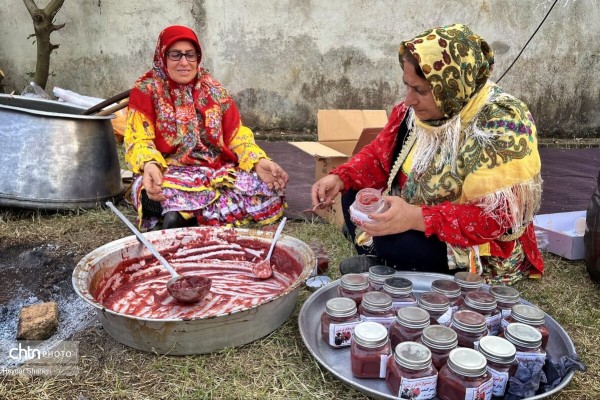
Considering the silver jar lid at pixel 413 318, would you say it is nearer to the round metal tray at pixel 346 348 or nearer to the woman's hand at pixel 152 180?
the round metal tray at pixel 346 348

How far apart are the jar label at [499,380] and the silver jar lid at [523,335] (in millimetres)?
118

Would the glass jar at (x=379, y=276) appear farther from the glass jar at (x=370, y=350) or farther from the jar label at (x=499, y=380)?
the jar label at (x=499, y=380)

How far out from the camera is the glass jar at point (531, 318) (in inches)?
61.1

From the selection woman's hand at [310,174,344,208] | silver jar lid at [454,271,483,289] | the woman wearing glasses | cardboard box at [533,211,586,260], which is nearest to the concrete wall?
the woman wearing glasses

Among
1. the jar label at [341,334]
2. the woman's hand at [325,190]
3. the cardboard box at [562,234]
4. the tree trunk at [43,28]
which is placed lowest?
the cardboard box at [562,234]

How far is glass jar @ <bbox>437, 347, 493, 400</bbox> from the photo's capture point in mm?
1324

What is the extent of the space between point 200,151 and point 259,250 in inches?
40.8

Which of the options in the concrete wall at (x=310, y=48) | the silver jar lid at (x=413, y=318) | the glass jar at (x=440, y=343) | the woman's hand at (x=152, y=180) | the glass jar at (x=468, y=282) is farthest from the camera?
the concrete wall at (x=310, y=48)

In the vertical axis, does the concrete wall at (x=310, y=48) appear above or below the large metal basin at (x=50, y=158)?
above

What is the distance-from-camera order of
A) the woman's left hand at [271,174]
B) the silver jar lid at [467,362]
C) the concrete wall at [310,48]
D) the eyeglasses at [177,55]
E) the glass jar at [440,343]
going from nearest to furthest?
the silver jar lid at [467,362] → the glass jar at [440,343] → the eyeglasses at [177,55] → the woman's left hand at [271,174] → the concrete wall at [310,48]

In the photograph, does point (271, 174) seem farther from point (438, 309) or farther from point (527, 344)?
point (527, 344)

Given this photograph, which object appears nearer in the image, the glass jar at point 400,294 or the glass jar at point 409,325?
the glass jar at point 409,325

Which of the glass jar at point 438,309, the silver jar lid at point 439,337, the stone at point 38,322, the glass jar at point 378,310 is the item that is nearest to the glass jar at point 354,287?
the glass jar at point 378,310

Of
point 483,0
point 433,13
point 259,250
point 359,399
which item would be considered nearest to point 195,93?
point 259,250
